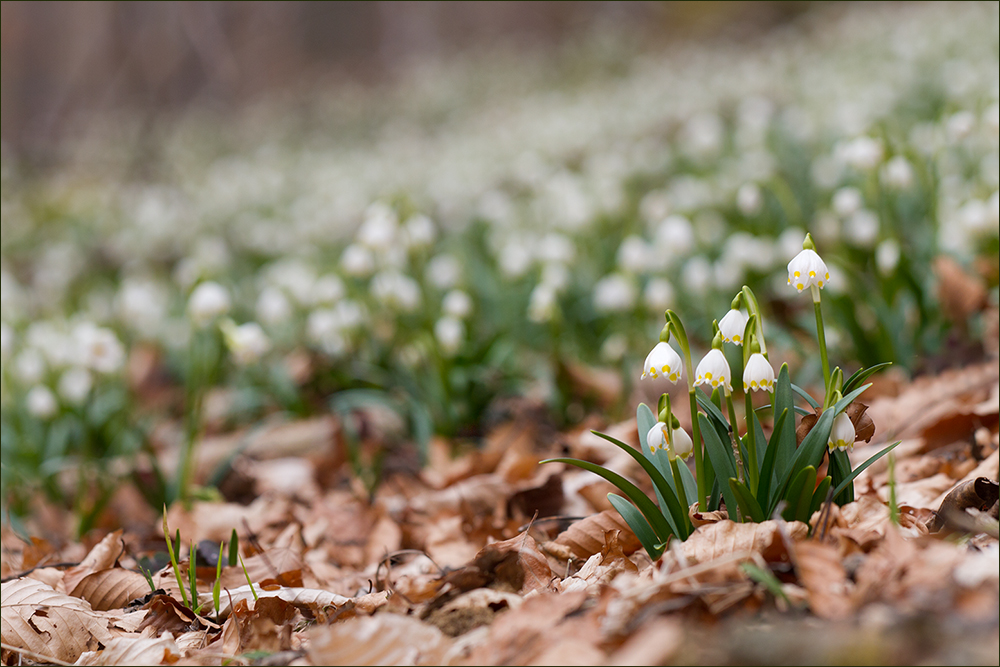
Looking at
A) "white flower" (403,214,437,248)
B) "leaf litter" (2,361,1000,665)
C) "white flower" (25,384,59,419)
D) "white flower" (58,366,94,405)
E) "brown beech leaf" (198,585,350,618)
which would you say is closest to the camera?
"leaf litter" (2,361,1000,665)

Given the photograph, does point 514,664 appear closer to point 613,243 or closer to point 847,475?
point 847,475

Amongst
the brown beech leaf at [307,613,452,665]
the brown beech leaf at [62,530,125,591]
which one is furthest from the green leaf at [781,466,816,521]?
the brown beech leaf at [62,530,125,591]

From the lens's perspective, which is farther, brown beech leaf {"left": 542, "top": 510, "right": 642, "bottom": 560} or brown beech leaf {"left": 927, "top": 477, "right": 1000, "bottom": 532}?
brown beech leaf {"left": 542, "top": 510, "right": 642, "bottom": 560}

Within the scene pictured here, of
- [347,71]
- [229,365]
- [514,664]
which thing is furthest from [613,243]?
[347,71]

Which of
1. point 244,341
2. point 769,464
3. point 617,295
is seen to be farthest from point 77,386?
point 769,464

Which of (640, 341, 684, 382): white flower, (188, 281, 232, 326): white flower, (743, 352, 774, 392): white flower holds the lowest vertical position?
(743, 352, 774, 392): white flower

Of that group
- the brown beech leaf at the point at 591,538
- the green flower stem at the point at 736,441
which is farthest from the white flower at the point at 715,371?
the brown beech leaf at the point at 591,538

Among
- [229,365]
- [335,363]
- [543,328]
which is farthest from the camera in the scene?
[229,365]

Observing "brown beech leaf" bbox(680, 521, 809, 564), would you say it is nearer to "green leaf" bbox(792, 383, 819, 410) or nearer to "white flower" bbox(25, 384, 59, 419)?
→ "green leaf" bbox(792, 383, 819, 410)
